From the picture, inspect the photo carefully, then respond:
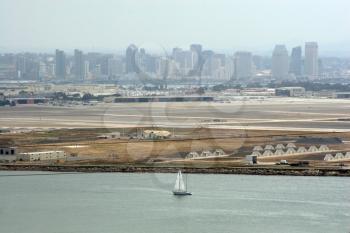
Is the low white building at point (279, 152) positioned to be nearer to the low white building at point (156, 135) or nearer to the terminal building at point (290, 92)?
the low white building at point (156, 135)

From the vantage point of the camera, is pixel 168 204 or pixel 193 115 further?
pixel 193 115

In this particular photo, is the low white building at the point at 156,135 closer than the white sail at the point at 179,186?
No

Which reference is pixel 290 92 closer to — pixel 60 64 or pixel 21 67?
pixel 60 64

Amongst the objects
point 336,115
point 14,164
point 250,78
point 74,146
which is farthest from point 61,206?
point 250,78

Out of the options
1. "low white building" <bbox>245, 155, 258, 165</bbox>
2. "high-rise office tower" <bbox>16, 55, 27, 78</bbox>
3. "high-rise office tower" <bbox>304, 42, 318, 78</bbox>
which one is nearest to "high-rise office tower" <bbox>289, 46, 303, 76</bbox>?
"high-rise office tower" <bbox>304, 42, 318, 78</bbox>

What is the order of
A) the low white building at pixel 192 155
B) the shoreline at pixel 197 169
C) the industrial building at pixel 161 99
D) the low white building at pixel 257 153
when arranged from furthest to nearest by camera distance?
the industrial building at pixel 161 99, the low white building at pixel 257 153, the low white building at pixel 192 155, the shoreline at pixel 197 169

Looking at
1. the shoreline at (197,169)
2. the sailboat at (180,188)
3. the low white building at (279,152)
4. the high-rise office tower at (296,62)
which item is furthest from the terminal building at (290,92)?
the sailboat at (180,188)

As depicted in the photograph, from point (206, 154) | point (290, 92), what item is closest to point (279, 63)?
point (290, 92)
